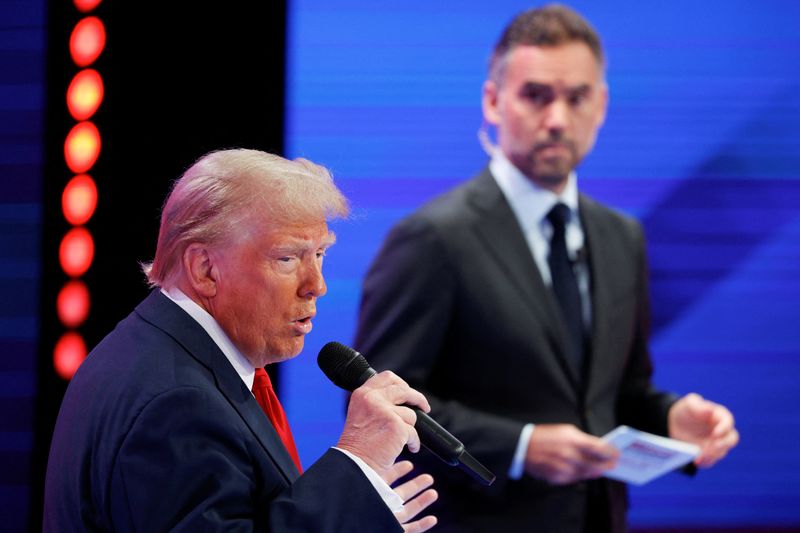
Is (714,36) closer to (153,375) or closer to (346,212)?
(346,212)

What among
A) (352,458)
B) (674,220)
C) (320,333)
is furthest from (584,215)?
(352,458)

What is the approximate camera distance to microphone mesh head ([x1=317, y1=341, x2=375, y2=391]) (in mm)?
1661

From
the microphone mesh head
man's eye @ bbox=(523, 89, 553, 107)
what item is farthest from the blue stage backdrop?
the microphone mesh head

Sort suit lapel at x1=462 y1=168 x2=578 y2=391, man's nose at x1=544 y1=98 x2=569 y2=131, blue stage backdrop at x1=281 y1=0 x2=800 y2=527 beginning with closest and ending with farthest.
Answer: suit lapel at x1=462 y1=168 x2=578 y2=391, man's nose at x1=544 y1=98 x2=569 y2=131, blue stage backdrop at x1=281 y1=0 x2=800 y2=527

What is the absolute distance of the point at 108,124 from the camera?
2916mm

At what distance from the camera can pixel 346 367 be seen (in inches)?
65.6

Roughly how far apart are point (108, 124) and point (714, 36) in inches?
75.1

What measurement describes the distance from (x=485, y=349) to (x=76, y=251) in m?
1.16

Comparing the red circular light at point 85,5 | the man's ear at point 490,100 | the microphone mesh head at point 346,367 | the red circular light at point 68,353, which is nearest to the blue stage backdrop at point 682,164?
the man's ear at point 490,100

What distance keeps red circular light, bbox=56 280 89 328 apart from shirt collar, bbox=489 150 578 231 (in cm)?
116

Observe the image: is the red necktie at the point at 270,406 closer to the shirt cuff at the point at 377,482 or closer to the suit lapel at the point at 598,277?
the shirt cuff at the point at 377,482

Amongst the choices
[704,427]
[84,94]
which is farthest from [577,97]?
[84,94]

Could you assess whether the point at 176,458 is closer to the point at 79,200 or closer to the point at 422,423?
the point at 422,423

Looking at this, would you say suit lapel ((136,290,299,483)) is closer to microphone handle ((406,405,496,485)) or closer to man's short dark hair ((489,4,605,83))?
microphone handle ((406,405,496,485))
